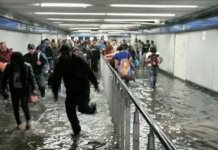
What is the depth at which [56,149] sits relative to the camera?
20.2 ft

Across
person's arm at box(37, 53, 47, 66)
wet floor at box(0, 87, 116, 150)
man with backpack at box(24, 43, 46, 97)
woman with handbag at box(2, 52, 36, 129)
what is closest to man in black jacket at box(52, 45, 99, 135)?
wet floor at box(0, 87, 116, 150)

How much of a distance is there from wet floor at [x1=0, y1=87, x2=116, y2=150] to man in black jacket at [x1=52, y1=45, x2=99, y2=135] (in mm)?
507

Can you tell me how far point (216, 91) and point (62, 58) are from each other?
8540mm

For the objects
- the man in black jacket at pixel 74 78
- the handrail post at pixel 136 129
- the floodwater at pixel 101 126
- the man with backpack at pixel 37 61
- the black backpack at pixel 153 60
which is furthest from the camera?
the black backpack at pixel 153 60

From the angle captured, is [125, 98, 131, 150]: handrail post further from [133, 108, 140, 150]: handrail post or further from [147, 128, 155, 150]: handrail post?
[147, 128, 155, 150]: handrail post

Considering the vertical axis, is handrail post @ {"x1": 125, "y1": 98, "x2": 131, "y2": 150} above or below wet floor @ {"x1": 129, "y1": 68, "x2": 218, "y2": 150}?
above

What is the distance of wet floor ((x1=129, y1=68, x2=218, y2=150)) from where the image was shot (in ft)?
23.4

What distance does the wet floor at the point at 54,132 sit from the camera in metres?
6.33

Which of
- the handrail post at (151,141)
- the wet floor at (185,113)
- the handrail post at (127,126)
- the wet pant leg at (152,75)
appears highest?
the handrail post at (151,141)

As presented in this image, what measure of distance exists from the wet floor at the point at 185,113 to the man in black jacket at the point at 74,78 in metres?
1.77

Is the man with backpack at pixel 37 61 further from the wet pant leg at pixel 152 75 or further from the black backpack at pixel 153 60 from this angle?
the wet pant leg at pixel 152 75

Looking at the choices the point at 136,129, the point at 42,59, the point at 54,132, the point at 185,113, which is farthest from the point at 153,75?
the point at 136,129

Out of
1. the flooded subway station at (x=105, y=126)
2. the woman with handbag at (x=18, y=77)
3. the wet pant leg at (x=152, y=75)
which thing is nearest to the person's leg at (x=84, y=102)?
the flooded subway station at (x=105, y=126)

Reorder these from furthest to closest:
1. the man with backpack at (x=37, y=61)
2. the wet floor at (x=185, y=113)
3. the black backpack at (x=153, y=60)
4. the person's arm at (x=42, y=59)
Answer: the black backpack at (x=153, y=60)
the person's arm at (x=42, y=59)
the man with backpack at (x=37, y=61)
the wet floor at (x=185, y=113)
